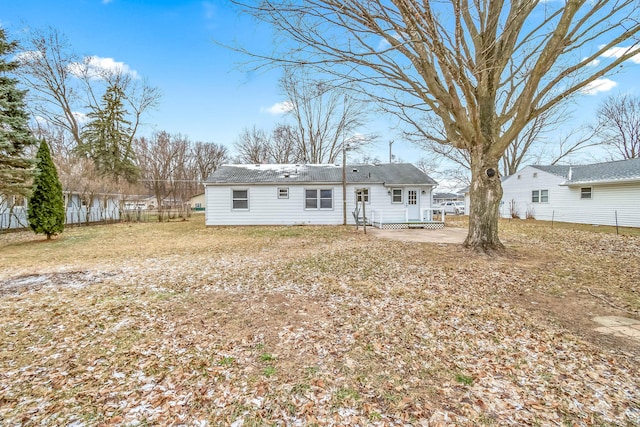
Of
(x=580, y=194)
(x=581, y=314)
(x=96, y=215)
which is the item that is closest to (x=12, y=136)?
(x=96, y=215)

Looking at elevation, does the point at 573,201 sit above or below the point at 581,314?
above

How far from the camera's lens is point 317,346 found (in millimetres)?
3045

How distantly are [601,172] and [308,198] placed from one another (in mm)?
17176

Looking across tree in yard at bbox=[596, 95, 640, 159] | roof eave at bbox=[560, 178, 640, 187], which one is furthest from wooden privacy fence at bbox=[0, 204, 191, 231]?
tree in yard at bbox=[596, 95, 640, 159]

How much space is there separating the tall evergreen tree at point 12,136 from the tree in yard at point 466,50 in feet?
34.1

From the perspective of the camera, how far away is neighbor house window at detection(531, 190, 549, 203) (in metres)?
19.0

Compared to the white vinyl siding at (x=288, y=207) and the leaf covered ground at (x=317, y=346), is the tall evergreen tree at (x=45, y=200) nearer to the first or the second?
the leaf covered ground at (x=317, y=346)

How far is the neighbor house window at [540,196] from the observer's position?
19.0 metres

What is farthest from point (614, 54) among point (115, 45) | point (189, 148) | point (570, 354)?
point (189, 148)

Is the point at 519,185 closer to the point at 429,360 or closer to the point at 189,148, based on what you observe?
the point at 429,360

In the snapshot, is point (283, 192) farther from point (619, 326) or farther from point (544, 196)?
point (544, 196)

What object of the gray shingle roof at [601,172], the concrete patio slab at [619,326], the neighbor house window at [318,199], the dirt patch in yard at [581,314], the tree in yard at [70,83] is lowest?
the concrete patio slab at [619,326]

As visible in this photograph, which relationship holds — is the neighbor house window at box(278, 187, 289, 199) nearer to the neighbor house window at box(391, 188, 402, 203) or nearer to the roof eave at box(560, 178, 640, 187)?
the neighbor house window at box(391, 188, 402, 203)

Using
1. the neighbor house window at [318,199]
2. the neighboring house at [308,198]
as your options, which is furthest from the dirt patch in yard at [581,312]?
the neighbor house window at [318,199]
